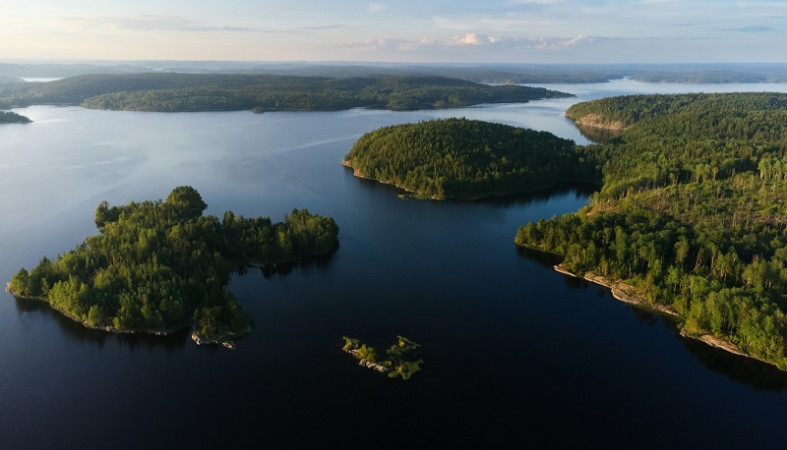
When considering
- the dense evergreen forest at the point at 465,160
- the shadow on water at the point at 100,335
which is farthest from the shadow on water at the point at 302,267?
the dense evergreen forest at the point at 465,160

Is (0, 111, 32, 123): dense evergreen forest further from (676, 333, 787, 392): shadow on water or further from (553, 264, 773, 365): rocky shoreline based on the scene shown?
(676, 333, 787, 392): shadow on water

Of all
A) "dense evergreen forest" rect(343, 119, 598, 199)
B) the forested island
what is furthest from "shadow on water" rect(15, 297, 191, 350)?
"dense evergreen forest" rect(343, 119, 598, 199)

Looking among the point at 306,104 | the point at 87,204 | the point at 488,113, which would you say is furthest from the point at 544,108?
the point at 87,204

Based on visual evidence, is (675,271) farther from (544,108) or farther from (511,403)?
(544,108)

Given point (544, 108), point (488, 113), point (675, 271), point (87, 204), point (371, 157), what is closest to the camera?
point (675, 271)

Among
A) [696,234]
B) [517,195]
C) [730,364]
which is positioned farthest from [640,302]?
[517,195]

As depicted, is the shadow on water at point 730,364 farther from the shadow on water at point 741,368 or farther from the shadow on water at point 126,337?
the shadow on water at point 126,337

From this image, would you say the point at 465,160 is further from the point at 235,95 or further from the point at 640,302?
the point at 235,95
